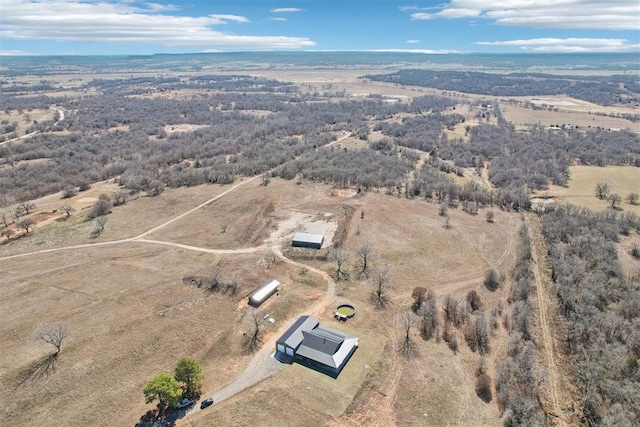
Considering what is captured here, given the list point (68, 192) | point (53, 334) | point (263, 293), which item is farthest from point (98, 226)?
point (263, 293)

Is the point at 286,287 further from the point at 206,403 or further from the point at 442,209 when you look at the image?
the point at 442,209

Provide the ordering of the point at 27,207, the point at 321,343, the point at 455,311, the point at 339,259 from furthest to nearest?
the point at 27,207
the point at 339,259
the point at 455,311
the point at 321,343

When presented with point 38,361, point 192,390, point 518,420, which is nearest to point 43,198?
point 38,361

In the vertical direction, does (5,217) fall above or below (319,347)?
below

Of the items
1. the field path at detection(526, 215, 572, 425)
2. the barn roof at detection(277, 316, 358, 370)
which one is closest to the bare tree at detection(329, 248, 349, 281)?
the barn roof at detection(277, 316, 358, 370)

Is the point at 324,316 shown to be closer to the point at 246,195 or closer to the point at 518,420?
the point at 518,420

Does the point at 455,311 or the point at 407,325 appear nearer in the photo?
the point at 407,325
